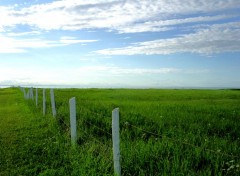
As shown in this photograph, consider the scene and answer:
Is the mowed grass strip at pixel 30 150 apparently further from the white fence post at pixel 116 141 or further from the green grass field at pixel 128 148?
the white fence post at pixel 116 141

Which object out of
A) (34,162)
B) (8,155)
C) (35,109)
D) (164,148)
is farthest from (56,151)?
(35,109)

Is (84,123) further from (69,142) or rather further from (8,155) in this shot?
(8,155)

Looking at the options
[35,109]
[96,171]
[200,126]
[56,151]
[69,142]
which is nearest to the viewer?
[96,171]

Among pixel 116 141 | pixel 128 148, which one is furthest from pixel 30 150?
pixel 116 141

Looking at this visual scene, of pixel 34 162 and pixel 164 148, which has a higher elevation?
pixel 164 148

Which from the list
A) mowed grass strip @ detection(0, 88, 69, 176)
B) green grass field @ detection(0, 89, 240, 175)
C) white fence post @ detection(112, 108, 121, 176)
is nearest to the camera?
white fence post @ detection(112, 108, 121, 176)

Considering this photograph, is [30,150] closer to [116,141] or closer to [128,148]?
[128,148]

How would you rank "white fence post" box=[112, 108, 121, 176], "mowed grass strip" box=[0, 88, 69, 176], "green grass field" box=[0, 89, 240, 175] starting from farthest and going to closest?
1. "mowed grass strip" box=[0, 88, 69, 176]
2. "green grass field" box=[0, 89, 240, 175]
3. "white fence post" box=[112, 108, 121, 176]

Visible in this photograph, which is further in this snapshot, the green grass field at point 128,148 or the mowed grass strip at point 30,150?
the mowed grass strip at point 30,150

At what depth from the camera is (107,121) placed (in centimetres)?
1478

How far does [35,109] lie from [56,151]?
13.7 meters

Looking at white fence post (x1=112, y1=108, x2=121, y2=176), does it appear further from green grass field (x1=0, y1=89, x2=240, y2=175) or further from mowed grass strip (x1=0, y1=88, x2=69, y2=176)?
mowed grass strip (x1=0, y1=88, x2=69, y2=176)

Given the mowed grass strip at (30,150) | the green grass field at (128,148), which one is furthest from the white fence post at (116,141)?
the mowed grass strip at (30,150)

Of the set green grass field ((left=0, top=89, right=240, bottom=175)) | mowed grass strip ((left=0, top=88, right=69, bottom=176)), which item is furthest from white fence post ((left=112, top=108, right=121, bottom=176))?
mowed grass strip ((left=0, top=88, right=69, bottom=176))
